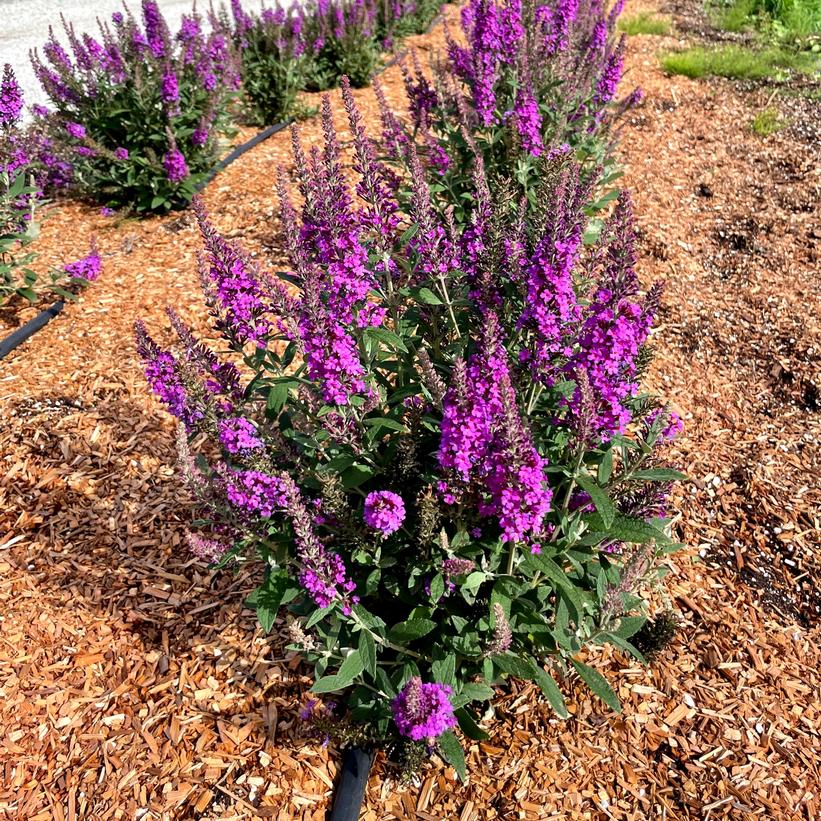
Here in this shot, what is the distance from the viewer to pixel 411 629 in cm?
255

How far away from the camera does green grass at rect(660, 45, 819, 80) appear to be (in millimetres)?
10594

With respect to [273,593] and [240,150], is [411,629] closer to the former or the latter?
[273,593]

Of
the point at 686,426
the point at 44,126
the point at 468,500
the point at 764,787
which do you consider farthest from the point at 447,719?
the point at 44,126

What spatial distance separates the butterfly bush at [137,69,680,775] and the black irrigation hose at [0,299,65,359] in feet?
11.3

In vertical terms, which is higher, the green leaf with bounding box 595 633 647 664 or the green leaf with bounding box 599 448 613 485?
the green leaf with bounding box 599 448 613 485

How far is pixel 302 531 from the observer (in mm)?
2184

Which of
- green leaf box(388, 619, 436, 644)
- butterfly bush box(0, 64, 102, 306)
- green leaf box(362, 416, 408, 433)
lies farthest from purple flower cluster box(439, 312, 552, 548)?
butterfly bush box(0, 64, 102, 306)

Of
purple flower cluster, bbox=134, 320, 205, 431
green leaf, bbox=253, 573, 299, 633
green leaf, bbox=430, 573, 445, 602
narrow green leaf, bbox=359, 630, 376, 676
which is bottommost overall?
narrow green leaf, bbox=359, 630, 376, 676

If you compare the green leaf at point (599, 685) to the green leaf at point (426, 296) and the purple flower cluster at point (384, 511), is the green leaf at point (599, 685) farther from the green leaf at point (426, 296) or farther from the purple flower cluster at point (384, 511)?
the green leaf at point (426, 296)

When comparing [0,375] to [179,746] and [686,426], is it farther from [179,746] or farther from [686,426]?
[686,426]

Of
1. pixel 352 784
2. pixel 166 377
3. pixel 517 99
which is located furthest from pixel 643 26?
pixel 352 784

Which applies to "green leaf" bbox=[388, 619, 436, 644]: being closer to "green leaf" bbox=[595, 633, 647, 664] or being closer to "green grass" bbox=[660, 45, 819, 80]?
"green leaf" bbox=[595, 633, 647, 664]

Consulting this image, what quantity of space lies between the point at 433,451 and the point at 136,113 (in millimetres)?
6196

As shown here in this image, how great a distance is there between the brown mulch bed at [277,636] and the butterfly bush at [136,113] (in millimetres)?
1336
